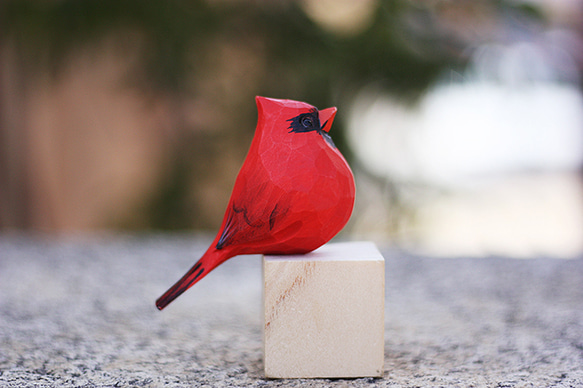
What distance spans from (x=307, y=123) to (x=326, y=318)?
1.03ft

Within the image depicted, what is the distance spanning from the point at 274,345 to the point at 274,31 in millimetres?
2005

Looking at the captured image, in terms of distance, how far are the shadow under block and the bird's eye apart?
22cm

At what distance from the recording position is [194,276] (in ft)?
2.84

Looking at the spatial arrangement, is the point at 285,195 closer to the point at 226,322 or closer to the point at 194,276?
the point at 194,276

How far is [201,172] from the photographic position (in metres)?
2.65

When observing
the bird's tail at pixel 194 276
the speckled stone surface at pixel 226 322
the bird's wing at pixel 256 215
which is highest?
the bird's wing at pixel 256 215

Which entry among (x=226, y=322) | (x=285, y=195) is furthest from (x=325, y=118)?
(x=226, y=322)

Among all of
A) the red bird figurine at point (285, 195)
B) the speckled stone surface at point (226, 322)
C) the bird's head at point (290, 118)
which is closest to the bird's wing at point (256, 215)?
the red bird figurine at point (285, 195)

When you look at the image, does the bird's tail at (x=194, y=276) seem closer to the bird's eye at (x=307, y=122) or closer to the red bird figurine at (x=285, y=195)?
the red bird figurine at (x=285, y=195)

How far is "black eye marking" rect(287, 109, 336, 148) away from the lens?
88 cm

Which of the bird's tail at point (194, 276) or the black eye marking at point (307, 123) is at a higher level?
the black eye marking at point (307, 123)

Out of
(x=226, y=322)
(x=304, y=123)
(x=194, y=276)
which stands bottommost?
(x=226, y=322)

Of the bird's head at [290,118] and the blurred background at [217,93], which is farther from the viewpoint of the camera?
the blurred background at [217,93]

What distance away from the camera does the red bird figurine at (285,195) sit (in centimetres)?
83
